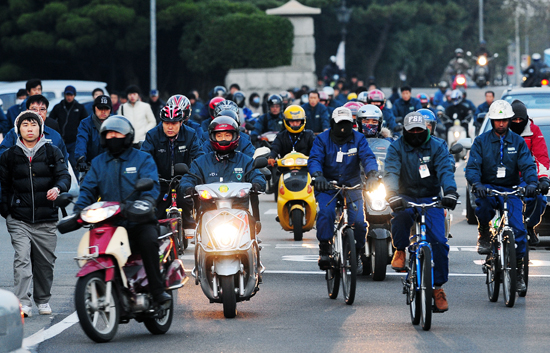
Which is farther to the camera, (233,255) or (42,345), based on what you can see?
(233,255)

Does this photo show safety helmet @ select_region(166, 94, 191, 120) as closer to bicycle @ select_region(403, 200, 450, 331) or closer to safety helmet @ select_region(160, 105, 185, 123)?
safety helmet @ select_region(160, 105, 185, 123)

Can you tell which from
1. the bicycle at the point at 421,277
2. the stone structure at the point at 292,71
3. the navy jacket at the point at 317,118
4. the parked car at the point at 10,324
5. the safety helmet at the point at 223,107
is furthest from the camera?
the stone structure at the point at 292,71

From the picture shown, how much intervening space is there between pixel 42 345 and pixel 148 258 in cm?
101

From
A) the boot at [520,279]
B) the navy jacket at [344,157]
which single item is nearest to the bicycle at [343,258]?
the navy jacket at [344,157]

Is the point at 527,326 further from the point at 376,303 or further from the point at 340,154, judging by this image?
the point at 340,154

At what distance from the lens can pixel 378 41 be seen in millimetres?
60344

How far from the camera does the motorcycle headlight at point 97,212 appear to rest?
8621 millimetres

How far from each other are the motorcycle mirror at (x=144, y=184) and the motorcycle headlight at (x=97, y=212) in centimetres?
22

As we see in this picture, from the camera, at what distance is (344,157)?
37.6 feet

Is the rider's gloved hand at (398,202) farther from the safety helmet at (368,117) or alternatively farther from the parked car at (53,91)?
the parked car at (53,91)

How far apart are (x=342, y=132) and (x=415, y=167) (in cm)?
143

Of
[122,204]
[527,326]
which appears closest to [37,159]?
[122,204]

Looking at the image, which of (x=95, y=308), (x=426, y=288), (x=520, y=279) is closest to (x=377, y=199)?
(x=520, y=279)

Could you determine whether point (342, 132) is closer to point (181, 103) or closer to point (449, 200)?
point (449, 200)
